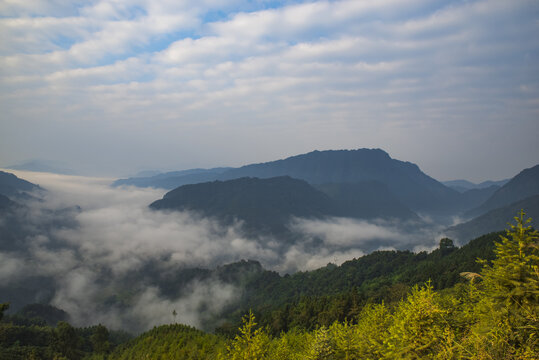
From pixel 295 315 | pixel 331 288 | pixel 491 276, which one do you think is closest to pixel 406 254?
pixel 331 288

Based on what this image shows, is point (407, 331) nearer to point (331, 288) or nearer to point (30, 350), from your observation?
point (30, 350)

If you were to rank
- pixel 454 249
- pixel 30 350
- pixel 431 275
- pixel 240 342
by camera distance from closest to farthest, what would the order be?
pixel 240 342 < pixel 30 350 < pixel 431 275 < pixel 454 249

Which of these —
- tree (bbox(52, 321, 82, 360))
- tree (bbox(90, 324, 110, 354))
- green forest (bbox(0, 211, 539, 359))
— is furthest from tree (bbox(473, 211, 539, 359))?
tree (bbox(90, 324, 110, 354))

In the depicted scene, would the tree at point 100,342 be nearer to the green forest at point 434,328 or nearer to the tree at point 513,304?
the green forest at point 434,328

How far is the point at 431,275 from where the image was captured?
142000 millimetres

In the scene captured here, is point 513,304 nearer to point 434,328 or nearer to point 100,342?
point 434,328

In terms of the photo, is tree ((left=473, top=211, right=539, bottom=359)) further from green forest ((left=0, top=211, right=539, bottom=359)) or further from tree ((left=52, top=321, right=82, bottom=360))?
tree ((left=52, top=321, right=82, bottom=360))

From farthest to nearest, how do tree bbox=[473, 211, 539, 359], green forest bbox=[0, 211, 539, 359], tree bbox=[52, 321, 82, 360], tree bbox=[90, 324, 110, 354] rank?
tree bbox=[90, 324, 110, 354], tree bbox=[52, 321, 82, 360], green forest bbox=[0, 211, 539, 359], tree bbox=[473, 211, 539, 359]

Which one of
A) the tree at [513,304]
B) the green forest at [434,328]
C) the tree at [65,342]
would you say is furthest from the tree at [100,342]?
the tree at [513,304]

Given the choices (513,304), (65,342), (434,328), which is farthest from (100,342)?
(513,304)

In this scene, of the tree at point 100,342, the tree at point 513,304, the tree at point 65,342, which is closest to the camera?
the tree at point 513,304

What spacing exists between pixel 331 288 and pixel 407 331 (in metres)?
187

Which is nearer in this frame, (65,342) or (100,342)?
(65,342)

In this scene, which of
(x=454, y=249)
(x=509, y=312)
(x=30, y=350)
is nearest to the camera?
(x=509, y=312)
